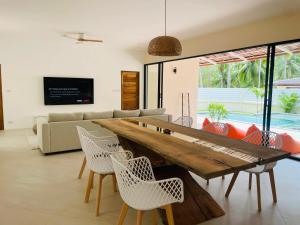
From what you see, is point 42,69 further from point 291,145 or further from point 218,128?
point 291,145

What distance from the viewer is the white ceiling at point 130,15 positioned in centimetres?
359

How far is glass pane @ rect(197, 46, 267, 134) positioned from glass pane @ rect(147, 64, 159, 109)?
1.80m

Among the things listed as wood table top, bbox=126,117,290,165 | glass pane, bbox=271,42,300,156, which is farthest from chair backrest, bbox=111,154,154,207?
glass pane, bbox=271,42,300,156

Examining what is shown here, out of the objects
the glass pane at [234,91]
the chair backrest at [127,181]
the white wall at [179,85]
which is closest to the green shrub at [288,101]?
the glass pane at [234,91]

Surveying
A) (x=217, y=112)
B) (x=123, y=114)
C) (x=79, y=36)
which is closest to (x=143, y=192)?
(x=123, y=114)

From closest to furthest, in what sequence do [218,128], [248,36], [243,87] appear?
1. [218,128]
2. [248,36]
3. [243,87]

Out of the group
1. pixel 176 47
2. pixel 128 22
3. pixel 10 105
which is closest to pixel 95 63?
pixel 10 105

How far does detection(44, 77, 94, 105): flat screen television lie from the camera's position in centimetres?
685

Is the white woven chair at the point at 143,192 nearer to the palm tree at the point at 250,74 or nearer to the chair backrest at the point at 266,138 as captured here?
the chair backrest at the point at 266,138

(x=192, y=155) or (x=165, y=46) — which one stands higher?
(x=165, y=46)

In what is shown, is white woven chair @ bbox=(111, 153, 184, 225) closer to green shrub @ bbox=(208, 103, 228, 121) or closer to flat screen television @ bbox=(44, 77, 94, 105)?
flat screen television @ bbox=(44, 77, 94, 105)

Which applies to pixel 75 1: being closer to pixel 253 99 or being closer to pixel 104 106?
pixel 104 106

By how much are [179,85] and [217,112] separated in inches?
69.1

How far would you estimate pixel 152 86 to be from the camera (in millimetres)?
8305
